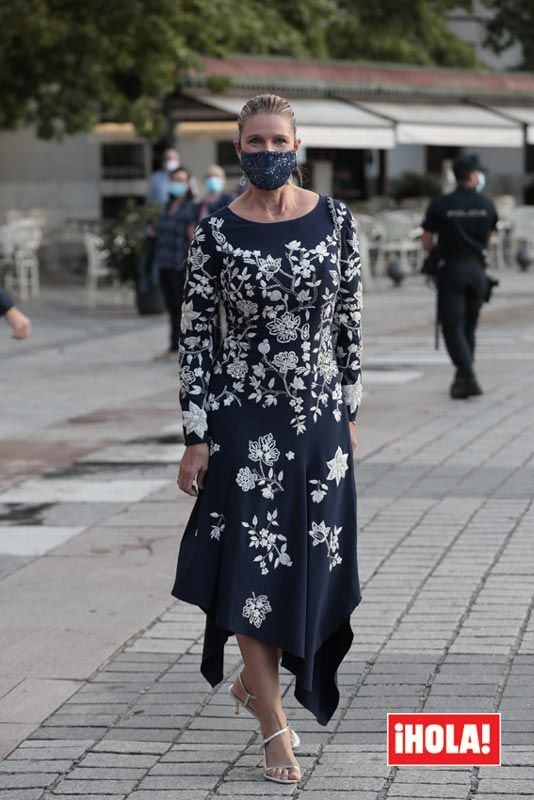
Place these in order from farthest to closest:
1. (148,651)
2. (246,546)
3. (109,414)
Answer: (109,414), (148,651), (246,546)

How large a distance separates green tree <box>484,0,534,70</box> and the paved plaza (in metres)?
31.1

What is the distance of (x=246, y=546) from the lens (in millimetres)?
4457

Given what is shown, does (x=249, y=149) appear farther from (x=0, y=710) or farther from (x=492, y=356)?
(x=492, y=356)

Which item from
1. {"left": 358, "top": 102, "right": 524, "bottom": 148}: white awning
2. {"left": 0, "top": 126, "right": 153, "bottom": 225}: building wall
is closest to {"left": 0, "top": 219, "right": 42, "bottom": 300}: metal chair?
{"left": 0, "top": 126, "right": 153, "bottom": 225}: building wall

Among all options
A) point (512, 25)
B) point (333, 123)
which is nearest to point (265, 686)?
point (333, 123)

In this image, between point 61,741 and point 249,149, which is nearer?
point 249,149

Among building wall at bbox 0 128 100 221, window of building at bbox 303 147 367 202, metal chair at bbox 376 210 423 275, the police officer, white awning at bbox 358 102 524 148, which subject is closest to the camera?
the police officer

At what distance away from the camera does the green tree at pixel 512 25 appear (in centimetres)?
4191

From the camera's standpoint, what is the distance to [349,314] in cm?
463

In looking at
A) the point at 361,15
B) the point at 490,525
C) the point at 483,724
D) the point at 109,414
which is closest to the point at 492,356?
the point at 109,414

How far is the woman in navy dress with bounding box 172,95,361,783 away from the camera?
4453mm

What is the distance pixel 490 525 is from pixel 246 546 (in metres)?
3.51

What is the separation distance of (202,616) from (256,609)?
72.9 inches

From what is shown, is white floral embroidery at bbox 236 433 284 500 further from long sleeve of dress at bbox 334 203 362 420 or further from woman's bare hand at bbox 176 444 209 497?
long sleeve of dress at bbox 334 203 362 420
